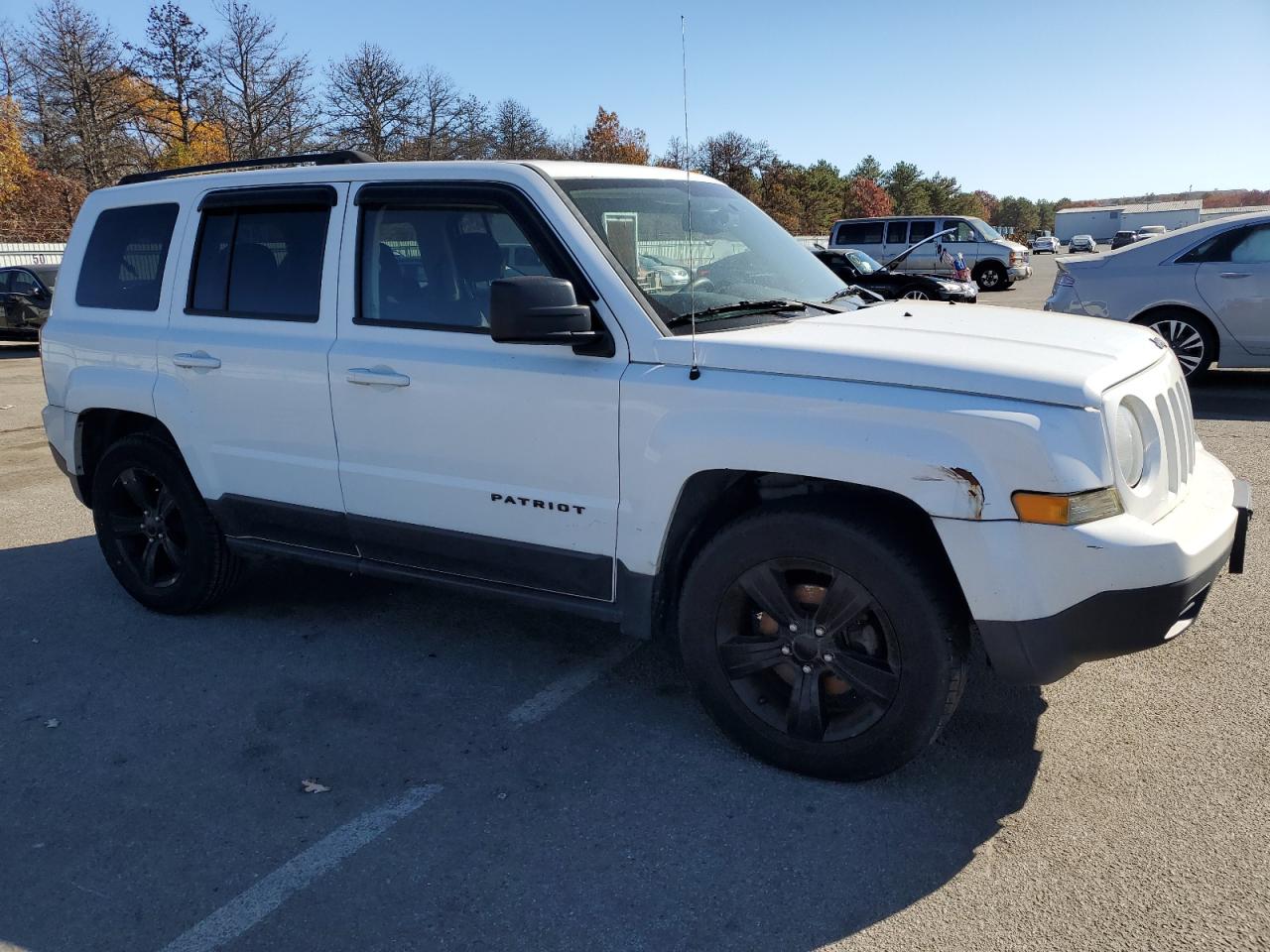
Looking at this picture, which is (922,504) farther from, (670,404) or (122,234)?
(122,234)

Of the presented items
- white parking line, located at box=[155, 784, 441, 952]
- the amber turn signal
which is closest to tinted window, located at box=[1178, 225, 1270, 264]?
the amber turn signal

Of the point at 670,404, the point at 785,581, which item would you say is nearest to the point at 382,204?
the point at 670,404

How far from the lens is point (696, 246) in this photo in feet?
13.0

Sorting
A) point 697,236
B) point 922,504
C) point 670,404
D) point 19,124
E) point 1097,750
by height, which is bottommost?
point 1097,750

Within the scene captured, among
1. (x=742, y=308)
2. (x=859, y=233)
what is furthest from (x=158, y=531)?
(x=859, y=233)

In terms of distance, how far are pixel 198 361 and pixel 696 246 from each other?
2.24 meters

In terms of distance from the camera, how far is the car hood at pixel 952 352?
2.90m

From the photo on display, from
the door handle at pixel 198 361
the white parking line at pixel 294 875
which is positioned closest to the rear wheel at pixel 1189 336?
the door handle at pixel 198 361

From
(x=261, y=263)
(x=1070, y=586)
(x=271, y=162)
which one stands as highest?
(x=271, y=162)

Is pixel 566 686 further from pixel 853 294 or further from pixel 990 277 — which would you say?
pixel 990 277

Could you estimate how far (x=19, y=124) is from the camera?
1706 inches

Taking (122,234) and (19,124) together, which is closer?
(122,234)

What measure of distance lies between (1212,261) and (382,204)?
8658 millimetres

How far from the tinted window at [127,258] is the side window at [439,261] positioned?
52.3 inches
